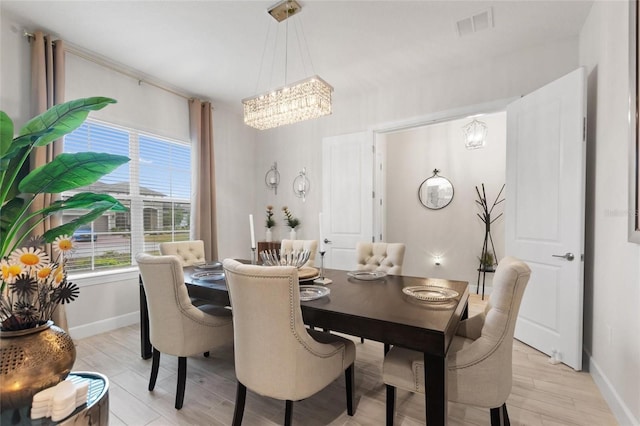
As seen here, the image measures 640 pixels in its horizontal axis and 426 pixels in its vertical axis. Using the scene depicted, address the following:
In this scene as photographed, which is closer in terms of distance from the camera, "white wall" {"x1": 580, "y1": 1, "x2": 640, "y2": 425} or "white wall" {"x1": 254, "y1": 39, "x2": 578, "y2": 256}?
"white wall" {"x1": 580, "y1": 1, "x2": 640, "y2": 425}

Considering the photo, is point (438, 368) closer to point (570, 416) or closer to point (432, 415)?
point (432, 415)

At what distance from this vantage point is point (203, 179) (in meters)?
4.05

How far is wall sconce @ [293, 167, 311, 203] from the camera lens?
15.3 ft

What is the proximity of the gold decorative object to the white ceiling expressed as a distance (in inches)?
95.7

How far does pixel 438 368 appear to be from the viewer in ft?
4.11

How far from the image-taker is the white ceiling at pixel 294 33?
94.0 inches

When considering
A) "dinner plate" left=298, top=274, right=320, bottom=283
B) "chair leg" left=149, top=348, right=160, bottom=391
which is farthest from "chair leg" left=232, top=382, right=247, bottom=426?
"chair leg" left=149, top=348, right=160, bottom=391

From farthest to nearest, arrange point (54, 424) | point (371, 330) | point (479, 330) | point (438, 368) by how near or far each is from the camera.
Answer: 1. point (479, 330)
2. point (371, 330)
3. point (438, 368)
4. point (54, 424)

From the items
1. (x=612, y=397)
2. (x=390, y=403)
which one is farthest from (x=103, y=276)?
(x=612, y=397)

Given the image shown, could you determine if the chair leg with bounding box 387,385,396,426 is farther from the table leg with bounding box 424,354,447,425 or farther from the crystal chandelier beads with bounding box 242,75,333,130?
the crystal chandelier beads with bounding box 242,75,333,130

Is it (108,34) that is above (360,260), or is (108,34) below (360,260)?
above

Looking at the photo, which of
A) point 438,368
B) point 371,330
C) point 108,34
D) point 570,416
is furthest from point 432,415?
point 108,34

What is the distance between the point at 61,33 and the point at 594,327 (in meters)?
5.12

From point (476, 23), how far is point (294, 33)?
1.60 meters
